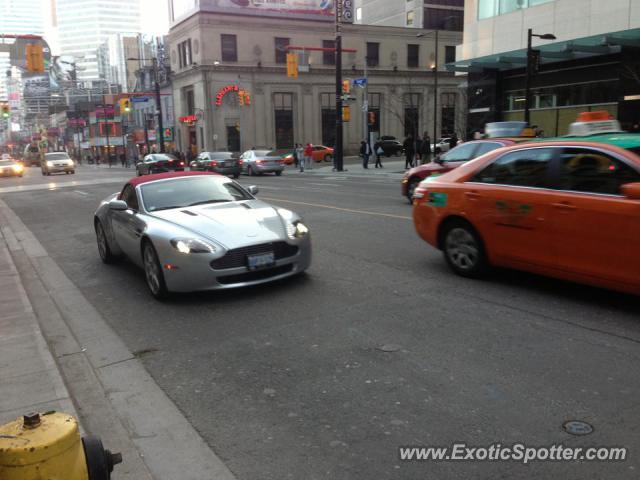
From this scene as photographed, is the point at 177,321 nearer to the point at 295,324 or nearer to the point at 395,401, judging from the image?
the point at 295,324

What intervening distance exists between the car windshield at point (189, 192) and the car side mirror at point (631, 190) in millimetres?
4539

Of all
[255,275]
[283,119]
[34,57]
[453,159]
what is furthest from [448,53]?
[255,275]

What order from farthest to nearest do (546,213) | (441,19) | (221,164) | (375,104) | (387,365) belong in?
(441,19)
(375,104)
(221,164)
(546,213)
(387,365)

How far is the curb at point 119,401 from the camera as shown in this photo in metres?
3.30

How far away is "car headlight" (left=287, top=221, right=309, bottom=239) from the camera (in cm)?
674

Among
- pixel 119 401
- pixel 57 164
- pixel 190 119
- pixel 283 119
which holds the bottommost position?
pixel 119 401

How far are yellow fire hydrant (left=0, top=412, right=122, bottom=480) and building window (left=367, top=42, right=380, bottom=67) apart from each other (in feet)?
198

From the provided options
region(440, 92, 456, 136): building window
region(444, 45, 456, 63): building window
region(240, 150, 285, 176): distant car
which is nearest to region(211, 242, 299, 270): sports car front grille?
region(240, 150, 285, 176): distant car

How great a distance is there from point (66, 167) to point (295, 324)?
41.9 m

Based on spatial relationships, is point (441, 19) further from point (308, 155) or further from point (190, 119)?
point (308, 155)

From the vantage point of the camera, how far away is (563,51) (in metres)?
25.1

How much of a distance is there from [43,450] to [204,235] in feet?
14.1

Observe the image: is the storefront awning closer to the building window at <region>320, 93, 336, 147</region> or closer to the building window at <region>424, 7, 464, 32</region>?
the building window at <region>320, 93, 336, 147</region>

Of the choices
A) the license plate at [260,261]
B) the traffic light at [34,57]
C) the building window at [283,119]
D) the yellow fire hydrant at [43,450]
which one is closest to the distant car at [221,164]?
the traffic light at [34,57]
